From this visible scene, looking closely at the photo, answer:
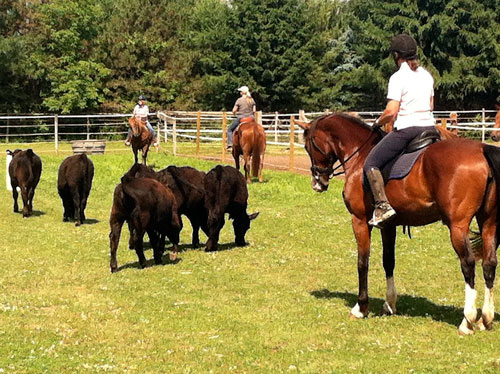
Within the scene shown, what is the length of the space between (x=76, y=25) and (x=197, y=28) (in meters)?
16.4

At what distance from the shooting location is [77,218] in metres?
15.9

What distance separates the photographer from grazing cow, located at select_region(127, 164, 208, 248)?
12516 millimetres

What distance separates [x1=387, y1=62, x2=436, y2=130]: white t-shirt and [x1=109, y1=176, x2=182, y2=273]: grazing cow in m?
4.43

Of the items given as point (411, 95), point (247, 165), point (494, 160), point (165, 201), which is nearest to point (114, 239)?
point (165, 201)

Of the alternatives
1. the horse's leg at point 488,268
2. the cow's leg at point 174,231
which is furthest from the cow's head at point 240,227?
the horse's leg at point 488,268

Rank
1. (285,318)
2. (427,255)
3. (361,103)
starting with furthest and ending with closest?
(361,103), (427,255), (285,318)

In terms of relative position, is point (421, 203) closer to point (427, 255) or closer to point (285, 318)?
point (285, 318)

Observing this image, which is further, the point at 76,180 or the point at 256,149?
the point at 256,149

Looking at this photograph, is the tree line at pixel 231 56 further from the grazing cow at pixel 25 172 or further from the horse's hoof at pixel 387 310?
the horse's hoof at pixel 387 310

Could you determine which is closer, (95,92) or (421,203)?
(421,203)

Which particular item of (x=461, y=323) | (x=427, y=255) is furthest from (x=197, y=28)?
(x=461, y=323)

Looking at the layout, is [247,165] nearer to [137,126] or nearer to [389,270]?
[137,126]

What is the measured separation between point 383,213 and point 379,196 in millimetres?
183

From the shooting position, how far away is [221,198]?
12617mm
